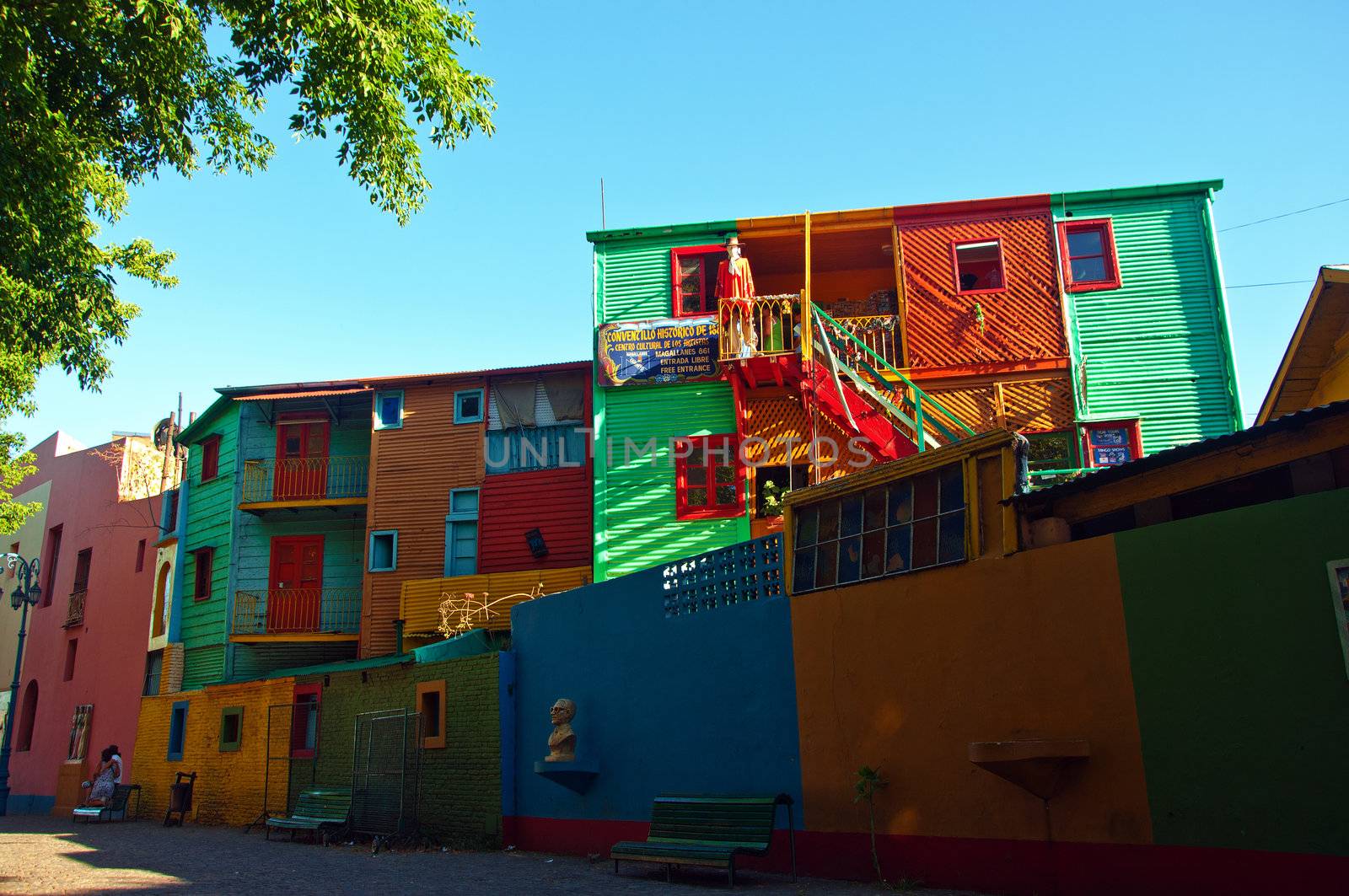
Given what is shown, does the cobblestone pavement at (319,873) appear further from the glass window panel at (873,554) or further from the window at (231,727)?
the window at (231,727)

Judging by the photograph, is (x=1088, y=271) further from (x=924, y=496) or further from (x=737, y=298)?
(x=924, y=496)

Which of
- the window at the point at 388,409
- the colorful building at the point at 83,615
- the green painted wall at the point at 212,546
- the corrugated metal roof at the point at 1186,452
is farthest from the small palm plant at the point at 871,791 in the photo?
the colorful building at the point at 83,615

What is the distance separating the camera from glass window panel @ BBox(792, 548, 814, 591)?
11375 millimetres

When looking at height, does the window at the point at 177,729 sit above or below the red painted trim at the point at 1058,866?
above

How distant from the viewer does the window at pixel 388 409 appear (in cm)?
2378

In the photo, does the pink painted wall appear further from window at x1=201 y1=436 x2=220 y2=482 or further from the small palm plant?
the small palm plant

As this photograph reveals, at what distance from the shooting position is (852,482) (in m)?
11.1

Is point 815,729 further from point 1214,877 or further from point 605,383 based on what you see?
point 605,383

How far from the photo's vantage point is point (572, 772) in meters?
13.6

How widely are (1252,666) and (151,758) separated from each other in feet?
78.6

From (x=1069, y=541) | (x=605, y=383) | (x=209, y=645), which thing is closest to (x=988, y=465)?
(x=1069, y=541)

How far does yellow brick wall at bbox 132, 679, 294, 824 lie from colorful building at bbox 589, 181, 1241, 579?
711 cm

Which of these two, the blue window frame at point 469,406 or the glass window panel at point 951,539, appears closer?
the glass window panel at point 951,539

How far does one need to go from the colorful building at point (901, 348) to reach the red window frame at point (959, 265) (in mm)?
36
